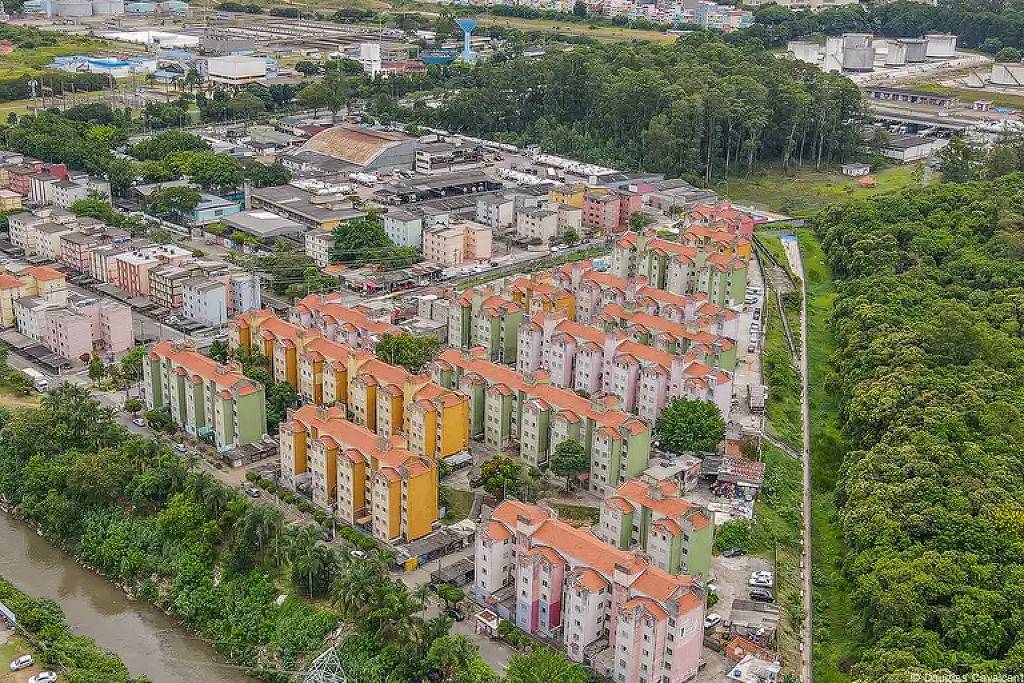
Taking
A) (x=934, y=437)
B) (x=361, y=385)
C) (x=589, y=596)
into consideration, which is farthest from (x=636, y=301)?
(x=589, y=596)

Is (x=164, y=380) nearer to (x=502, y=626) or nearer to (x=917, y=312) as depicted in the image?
(x=502, y=626)

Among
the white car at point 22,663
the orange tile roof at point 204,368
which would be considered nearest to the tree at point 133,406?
the orange tile roof at point 204,368

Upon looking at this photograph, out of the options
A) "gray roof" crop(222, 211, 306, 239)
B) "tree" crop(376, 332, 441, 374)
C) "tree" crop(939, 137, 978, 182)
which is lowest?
"tree" crop(376, 332, 441, 374)

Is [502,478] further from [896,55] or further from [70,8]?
[70,8]

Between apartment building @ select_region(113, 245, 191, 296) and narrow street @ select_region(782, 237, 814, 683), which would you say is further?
apartment building @ select_region(113, 245, 191, 296)

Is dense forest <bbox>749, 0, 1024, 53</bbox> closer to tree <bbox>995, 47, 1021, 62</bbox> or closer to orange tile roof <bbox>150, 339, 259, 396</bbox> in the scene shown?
tree <bbox>995, 47, 1021, 62</bbox>

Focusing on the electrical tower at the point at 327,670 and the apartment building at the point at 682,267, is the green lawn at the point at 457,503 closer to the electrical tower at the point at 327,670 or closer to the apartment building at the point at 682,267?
the electrical tower at the point at 327,670

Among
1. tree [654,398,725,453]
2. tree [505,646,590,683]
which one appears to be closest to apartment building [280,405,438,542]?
tree [505,646,590,683]
